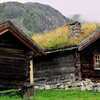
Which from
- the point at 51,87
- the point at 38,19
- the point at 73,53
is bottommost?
the point at 51,87

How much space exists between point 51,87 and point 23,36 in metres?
12.5

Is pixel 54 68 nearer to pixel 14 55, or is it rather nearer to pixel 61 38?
pixel 61 38

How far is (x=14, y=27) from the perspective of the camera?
84.8 feet

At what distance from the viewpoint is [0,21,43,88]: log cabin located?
1007 inches

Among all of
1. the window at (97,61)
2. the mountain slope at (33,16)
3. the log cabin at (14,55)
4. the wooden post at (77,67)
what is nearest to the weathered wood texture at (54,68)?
the wooden post at (77,67)

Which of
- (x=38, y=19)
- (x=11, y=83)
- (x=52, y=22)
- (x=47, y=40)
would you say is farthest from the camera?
(x=52, y=22)

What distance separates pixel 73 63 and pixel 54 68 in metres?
1.92

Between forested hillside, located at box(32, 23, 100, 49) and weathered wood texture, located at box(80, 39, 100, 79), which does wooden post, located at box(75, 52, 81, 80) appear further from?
forested hillside, located at box(32, 23, 100, 49)

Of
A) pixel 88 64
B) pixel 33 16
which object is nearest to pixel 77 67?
pixel 88 64

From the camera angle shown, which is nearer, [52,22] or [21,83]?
[21,83]

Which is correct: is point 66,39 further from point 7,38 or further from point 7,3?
point 7,3

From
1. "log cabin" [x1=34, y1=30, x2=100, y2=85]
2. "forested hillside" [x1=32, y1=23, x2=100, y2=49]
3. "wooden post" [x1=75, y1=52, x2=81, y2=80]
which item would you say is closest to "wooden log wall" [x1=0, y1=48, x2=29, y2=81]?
"log cabin" [x1=34, y1=30, x2=100, y2=85]

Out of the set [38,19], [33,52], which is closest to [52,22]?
[38,19]

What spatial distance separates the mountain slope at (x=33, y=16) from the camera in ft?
359
